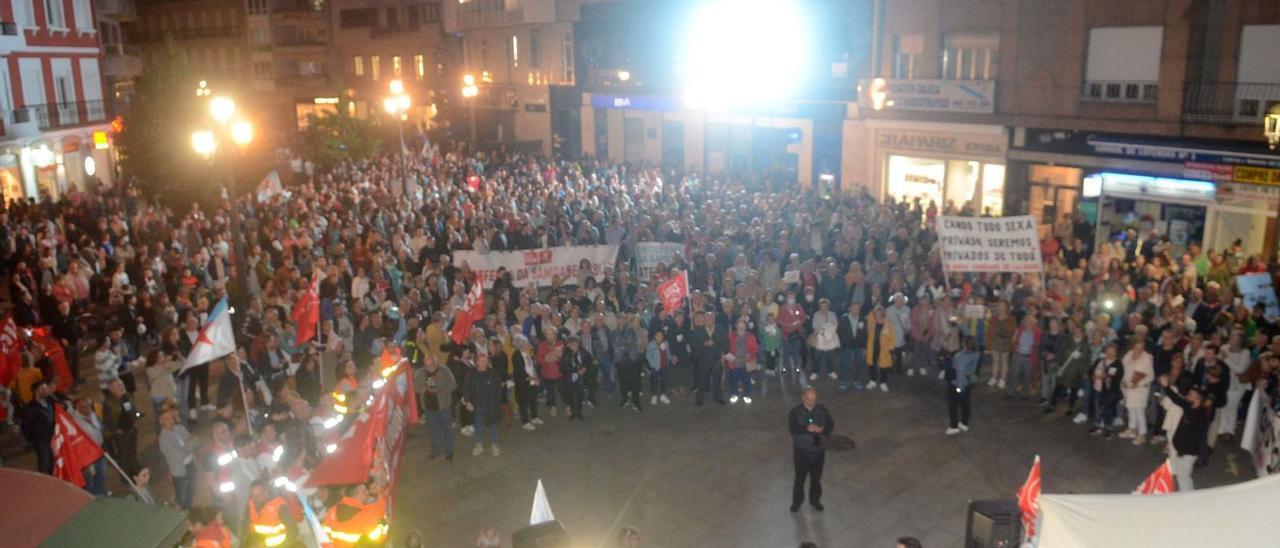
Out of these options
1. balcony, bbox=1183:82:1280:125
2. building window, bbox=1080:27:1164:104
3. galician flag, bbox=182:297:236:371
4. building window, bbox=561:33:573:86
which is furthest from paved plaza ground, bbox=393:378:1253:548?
building window, bbox=561:33:573:86

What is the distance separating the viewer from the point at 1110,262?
1775cm

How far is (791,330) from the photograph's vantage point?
1561cm

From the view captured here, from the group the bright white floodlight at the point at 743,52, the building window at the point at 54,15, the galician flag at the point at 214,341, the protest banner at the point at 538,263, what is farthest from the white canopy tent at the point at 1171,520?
the building window at the point at 54,15

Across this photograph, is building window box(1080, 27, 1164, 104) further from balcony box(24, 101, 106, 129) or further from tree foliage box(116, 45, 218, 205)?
balcony box(24, 101, 106, 129)

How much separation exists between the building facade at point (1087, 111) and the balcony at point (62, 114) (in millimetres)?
30479

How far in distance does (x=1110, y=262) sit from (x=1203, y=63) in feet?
24.6

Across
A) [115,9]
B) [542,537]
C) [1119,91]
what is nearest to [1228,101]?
[1119,91]

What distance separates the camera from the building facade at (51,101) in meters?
35.5

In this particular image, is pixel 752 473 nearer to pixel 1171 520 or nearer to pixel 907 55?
pixel 1171 520

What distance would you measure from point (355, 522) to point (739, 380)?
729cm

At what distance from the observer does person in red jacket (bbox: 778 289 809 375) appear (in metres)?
15.6

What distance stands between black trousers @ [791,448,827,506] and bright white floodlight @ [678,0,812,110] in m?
24.7

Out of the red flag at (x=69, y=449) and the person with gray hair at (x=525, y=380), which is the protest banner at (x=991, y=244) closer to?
the person with gray hair at (x=525, y=380)

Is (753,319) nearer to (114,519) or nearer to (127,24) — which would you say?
(114,519)
